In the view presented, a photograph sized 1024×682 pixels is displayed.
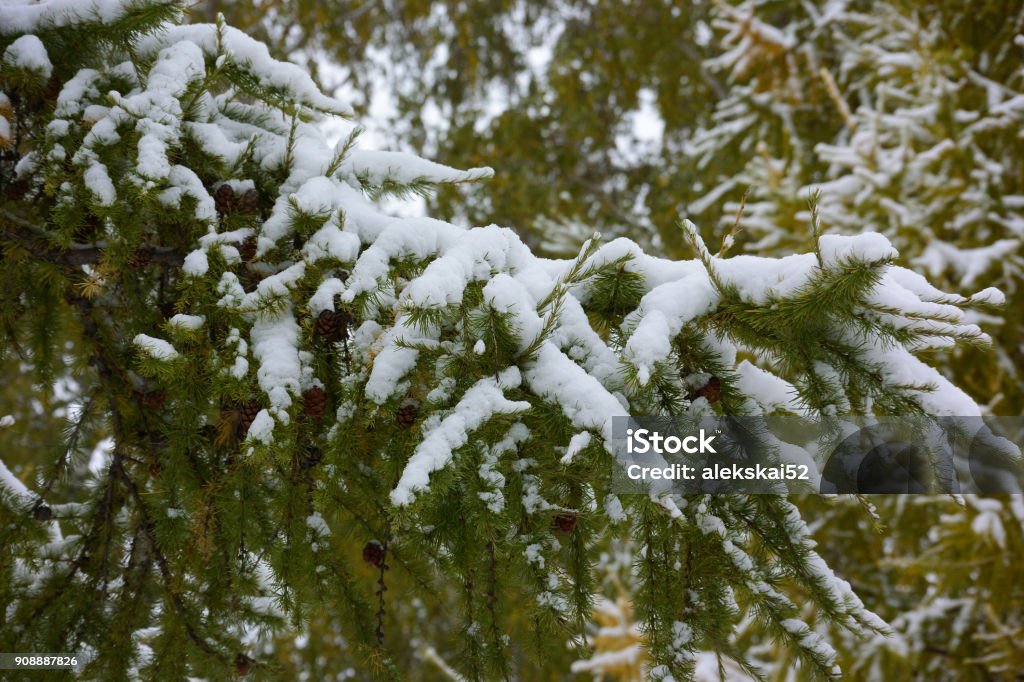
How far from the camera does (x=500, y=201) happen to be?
717 cm

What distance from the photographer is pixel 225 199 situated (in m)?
1.54

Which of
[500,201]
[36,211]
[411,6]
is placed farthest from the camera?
[500,201]

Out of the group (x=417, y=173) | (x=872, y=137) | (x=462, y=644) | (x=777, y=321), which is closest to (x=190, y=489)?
(x=462, y=644)

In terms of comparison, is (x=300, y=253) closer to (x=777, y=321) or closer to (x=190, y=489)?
(x=190, y=489)

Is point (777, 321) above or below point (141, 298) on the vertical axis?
below

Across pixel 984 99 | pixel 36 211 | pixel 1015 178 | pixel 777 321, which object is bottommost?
pixel 777 321

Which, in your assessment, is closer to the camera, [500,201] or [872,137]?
[872,137]

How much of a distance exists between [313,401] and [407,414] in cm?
19

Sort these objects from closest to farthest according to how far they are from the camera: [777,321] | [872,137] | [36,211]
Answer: [777,321] < [36,211] < [872,137]

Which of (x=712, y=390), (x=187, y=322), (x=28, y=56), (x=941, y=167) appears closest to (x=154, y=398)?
(x=187, y=322)

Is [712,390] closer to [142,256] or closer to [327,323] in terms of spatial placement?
[327,323]

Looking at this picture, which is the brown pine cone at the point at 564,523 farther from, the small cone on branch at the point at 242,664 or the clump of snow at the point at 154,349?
the small cone on branch at the point at 242,664

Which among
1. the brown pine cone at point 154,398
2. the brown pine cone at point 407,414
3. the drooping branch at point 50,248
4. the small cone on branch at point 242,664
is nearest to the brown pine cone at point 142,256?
the drooping branch at point 50,248

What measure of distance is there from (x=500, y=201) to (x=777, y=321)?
611 centimetres
